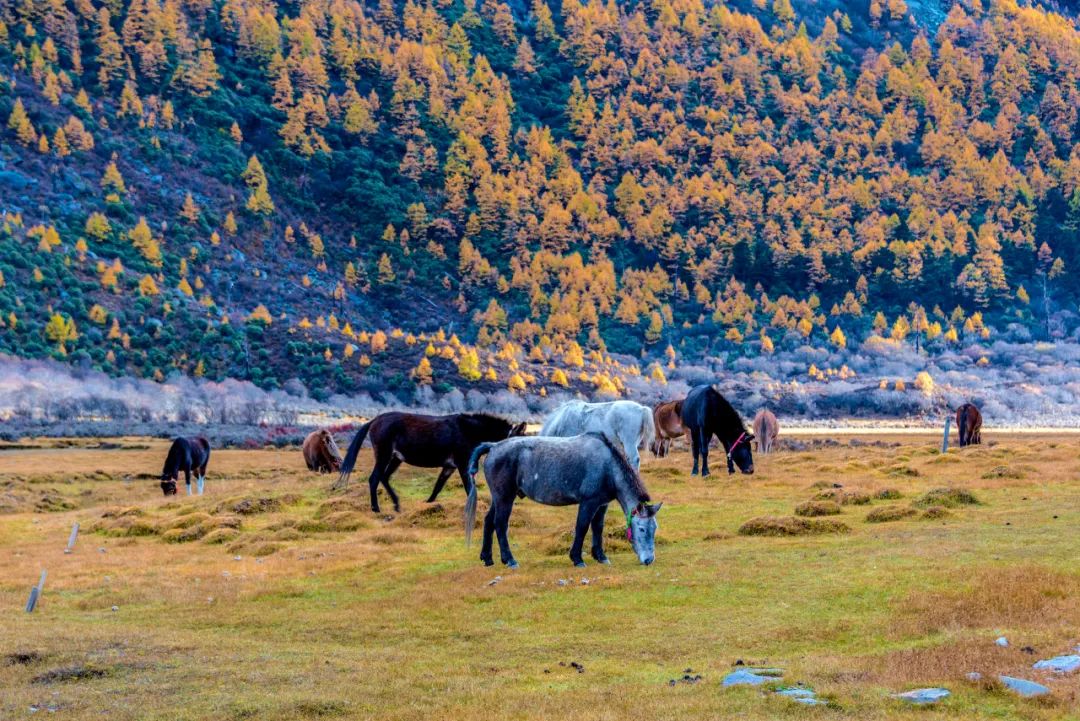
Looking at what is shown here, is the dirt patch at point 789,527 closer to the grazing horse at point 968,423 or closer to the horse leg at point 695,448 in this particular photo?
the horse leg at point 695,448

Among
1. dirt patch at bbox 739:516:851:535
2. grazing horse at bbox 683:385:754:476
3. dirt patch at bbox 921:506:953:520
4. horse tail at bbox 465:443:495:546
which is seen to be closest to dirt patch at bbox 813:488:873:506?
dirt patch at bbox 921:506:953:520

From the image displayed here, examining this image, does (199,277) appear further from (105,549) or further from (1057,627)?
(1057,627)

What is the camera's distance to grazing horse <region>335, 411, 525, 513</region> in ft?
90.8

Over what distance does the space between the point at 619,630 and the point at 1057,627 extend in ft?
19.2

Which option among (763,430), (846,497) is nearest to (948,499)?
(846,497)

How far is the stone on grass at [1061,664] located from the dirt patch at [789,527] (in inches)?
479

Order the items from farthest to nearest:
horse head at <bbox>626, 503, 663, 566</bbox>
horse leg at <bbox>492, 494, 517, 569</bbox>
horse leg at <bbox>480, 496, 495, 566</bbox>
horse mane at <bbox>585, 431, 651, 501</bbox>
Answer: horse leg at <bbox>480, 496, 495, 566</bbox>, horse leg at <bbox>492, 494, 517, 569</bbox>, horse head at <bbox>626, 503, 663, 566</bbox>, horse mane at <bbox>585, 431, 651, 501</bbox>

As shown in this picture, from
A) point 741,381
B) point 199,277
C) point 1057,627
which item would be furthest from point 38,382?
point 1057,627

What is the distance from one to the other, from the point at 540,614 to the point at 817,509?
41.1ft

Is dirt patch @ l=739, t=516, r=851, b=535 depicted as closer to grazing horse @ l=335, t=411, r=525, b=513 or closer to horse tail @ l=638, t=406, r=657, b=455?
horse tail @ l=638, t=406, r=657, b=455

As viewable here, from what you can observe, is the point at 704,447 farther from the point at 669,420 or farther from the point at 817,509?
the point at 817,509

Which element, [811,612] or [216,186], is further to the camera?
[216,186]

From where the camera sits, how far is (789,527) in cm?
2408

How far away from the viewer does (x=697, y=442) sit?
37.9m
